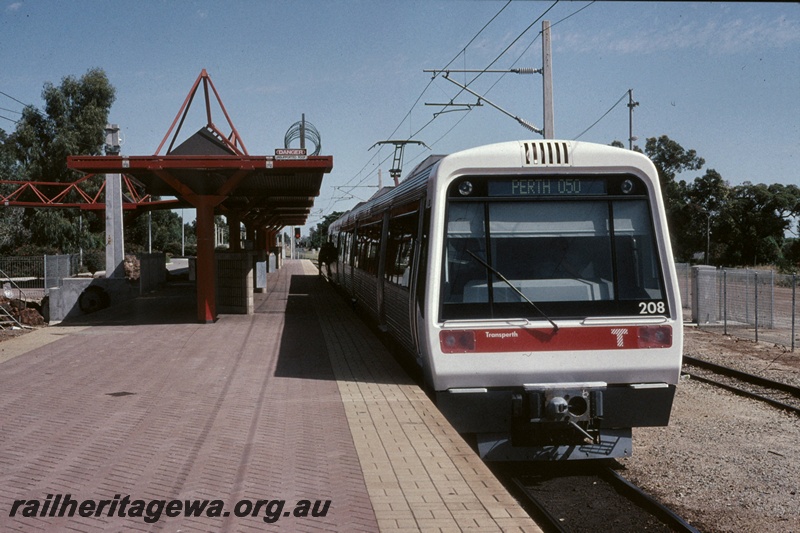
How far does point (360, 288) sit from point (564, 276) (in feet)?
30.9

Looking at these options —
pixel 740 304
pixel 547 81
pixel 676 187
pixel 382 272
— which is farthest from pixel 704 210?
pixel 382 272

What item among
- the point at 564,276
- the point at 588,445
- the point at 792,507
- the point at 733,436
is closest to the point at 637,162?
the point at 564,276

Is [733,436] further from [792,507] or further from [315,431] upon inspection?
[315,431]

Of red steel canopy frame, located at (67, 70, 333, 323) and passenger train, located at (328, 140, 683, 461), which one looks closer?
passenger train, located at (328, 140, 683, 461)

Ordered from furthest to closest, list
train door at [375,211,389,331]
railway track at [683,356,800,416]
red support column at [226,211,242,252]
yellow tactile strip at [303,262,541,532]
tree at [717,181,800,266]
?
tree at [717,181,800,266], red support column at [226,211,242,252], train door at [375,211,389,331], railway track at [683,356,800,416], yellow tactile strip at [303,262,541,532]

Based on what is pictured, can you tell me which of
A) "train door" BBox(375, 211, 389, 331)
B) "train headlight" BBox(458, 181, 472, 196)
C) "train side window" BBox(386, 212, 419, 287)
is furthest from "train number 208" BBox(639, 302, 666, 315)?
"train door" BBox(375, 211, 389, 331)

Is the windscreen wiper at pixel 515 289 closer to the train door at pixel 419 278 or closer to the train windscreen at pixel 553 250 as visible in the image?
the train windscreen at pixel 553 250

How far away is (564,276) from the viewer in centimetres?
703

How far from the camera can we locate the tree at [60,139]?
2056 inches

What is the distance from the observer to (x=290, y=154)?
16.1 metres

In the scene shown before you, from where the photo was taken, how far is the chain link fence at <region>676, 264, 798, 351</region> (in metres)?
17.5

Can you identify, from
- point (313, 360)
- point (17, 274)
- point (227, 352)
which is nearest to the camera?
point (313, 360)

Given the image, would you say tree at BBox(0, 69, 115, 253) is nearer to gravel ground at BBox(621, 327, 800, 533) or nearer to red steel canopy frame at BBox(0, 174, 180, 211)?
red steel canopy frame at BBox(0, 174, 180, 211)

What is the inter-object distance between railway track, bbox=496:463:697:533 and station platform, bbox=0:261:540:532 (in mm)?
764
